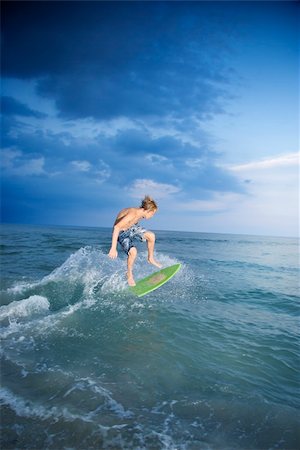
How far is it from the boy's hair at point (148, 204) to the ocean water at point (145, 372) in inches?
116

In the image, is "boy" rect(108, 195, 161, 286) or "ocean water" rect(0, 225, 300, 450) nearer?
"ocean water" rect(0, 225, 300, 450)

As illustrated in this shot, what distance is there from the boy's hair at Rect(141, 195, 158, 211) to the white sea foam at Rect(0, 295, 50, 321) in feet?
12.9

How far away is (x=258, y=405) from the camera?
4211mm

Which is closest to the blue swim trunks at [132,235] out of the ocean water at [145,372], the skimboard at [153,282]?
the skimboard at [153,282]

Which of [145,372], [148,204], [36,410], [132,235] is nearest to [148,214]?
[148,204]

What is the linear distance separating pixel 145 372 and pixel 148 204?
4466 mm

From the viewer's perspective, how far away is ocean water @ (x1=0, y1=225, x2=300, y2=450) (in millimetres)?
3461

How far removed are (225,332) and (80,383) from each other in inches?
153

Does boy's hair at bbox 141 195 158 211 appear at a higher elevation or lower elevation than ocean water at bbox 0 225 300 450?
higher

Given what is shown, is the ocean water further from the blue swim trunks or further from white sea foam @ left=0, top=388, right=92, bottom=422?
the blue swim trunks

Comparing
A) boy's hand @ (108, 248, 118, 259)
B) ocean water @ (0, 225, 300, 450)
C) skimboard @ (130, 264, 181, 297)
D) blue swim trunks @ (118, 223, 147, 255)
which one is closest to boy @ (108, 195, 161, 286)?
blue swim trunks @ (118, 223, 147, 255)

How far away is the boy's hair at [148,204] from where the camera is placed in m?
7.95

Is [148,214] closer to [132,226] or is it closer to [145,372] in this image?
[132,226]

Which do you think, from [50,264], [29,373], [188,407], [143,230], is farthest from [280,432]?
[50,264]
